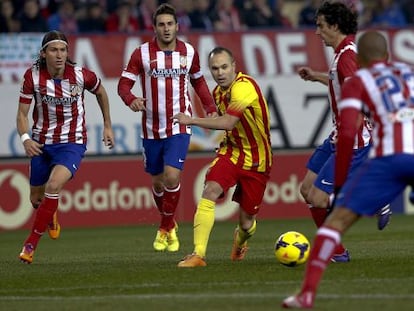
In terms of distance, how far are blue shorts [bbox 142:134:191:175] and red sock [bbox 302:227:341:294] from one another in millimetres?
5852

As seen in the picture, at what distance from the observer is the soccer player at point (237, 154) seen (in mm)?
11344

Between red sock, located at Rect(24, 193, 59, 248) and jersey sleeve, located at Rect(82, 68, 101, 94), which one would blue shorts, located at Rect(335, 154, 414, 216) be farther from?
jersey sleeve, located at Rect(82, 68, 101, 94)

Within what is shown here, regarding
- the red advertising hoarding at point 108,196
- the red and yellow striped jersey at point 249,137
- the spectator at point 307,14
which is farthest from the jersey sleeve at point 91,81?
the spectator at point 307,14

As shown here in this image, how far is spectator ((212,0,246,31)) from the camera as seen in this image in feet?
72.5

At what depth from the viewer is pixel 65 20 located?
70.7ft

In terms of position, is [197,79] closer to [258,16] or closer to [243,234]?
[243,234]

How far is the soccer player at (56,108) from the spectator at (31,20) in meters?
7.36

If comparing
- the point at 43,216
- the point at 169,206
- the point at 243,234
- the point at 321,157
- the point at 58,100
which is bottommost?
the point at 169,206

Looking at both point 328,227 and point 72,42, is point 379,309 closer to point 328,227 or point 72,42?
point 328,227

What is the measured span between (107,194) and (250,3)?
4.95 meters

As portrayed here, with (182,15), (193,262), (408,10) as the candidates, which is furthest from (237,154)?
(408,10)

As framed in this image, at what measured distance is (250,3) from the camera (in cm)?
2278

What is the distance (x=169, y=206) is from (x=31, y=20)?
7.50 m

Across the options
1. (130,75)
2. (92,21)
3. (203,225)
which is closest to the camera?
(203,225)
